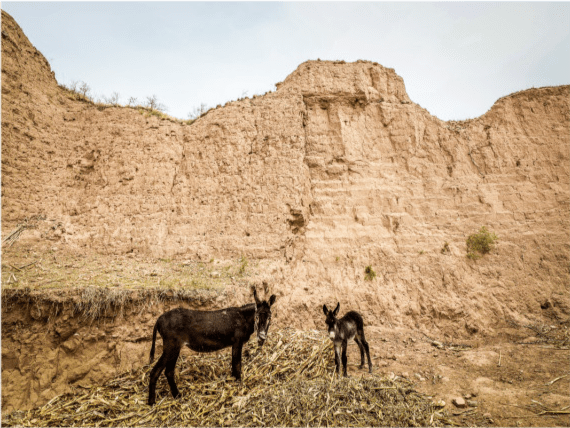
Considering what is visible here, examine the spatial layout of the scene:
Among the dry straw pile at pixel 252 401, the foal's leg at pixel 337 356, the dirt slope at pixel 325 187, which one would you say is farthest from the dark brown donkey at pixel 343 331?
the dirt slope at pixel 325 187

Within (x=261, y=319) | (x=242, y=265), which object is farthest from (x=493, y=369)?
(x=242, y=265)

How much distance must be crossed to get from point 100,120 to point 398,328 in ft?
45.3

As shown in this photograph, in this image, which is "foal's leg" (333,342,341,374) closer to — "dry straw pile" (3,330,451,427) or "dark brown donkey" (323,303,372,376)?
"dark brown donkey" (323,303,372,376)

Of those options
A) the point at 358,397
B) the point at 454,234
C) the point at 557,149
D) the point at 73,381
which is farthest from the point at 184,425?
the point at 557,149

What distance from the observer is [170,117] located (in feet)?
44.4

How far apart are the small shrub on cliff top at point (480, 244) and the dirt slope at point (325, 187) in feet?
0.78

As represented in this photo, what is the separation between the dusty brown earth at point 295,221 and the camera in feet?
21.9

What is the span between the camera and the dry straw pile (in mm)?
4676

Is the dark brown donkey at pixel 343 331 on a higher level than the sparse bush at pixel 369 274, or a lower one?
lower

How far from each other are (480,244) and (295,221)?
662 cm

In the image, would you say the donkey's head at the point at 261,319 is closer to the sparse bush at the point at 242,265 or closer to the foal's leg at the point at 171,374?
the foal's leg at the point at 171,374

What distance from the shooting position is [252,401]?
5.10 metres

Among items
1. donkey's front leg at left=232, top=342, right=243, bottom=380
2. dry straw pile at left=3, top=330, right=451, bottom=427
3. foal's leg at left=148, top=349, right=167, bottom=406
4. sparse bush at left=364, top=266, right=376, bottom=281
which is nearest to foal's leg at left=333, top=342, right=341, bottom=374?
dry straw pile at left=3, top=330, right=451, bottom=427

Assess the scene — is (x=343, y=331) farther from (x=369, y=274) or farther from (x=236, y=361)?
(x=369, y=274)
